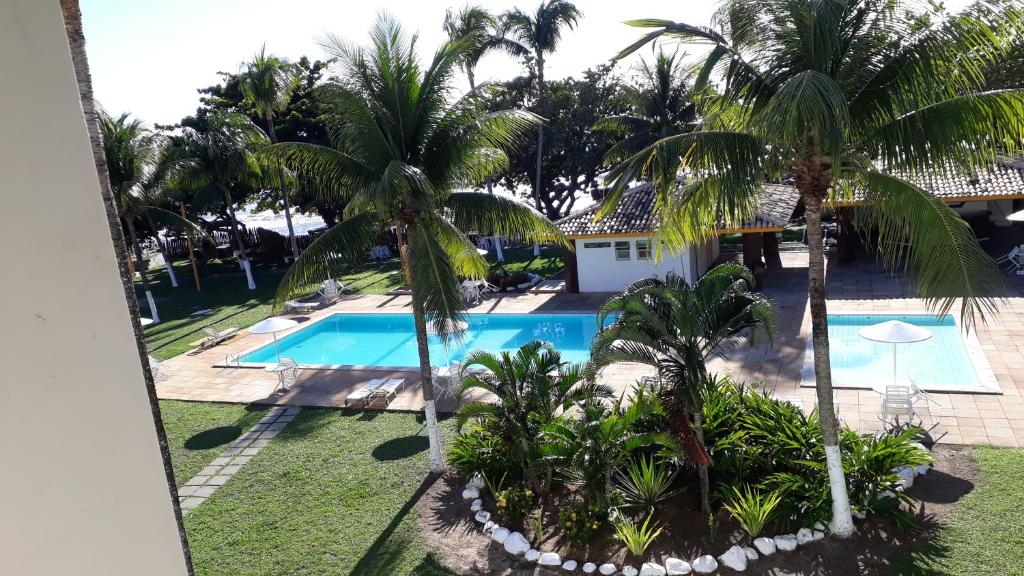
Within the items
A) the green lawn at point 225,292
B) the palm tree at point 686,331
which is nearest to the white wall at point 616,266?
the green lawn at point 225,292

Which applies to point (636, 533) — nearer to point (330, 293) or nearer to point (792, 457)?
point (792, 457)

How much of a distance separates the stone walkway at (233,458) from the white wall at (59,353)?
8.68 metres

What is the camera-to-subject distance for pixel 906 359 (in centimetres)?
1278

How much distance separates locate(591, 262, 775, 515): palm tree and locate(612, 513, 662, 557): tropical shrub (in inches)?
30.5

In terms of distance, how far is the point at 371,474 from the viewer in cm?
960

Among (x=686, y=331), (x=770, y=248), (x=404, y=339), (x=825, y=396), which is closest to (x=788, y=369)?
(x=825, y=396)

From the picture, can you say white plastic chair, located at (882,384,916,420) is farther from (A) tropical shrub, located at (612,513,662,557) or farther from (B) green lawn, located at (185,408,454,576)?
(B) green lawn, located at (185,408,454,576)

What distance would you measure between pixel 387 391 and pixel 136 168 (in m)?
14.5

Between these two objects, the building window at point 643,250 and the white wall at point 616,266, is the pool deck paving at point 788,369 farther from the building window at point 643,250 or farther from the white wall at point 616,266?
the building window at point 643,250

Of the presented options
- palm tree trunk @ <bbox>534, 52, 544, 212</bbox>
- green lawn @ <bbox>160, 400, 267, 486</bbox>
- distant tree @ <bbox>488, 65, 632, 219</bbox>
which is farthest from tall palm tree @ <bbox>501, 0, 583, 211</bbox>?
green lawn @ <bbox>160, 400, 267, 486</bbox>

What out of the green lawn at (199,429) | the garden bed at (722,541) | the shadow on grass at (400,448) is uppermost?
the green lawn at (199,429)

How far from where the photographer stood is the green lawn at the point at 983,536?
630cm

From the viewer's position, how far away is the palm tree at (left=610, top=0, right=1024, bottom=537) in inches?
225

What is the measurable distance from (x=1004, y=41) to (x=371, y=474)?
9.41m
